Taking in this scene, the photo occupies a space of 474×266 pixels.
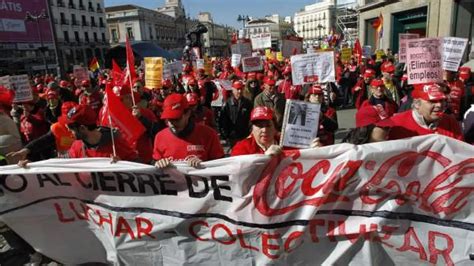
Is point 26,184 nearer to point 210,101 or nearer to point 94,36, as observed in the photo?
point 210,101

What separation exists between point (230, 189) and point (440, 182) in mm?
1533

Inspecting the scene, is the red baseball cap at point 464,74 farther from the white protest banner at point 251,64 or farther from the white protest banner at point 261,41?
the white protest banner at point 261,41

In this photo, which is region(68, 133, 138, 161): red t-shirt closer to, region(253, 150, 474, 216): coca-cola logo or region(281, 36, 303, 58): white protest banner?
region(253, 150, 474, 216): coca-cola logo

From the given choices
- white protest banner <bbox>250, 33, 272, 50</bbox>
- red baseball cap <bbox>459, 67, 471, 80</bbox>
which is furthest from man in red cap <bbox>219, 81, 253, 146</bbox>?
white protest banner <bbox>250, 33, 272, 50</bbox>

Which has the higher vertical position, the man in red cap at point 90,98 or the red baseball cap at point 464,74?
the red baseball cap at point 464,74

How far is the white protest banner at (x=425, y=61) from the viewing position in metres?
4.18

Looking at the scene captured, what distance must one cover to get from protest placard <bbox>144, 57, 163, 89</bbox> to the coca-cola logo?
5.05 meters

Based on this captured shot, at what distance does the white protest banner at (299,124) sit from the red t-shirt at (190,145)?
2.65 feet

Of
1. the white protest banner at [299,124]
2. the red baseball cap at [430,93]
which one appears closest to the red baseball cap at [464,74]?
the red baseball cap at [430,93]

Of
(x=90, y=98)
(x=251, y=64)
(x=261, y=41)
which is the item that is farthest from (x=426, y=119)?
(x=261, y=41)

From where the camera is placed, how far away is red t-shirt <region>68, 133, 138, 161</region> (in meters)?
3.63

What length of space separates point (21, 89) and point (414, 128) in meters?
6.62

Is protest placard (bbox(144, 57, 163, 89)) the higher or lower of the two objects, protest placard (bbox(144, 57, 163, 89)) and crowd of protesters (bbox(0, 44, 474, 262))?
the higher

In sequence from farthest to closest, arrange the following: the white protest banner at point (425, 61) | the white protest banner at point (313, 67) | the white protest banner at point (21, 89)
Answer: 1. the white protest banner at point (21, 89)
2. the white protest banner at point (313, 67)
3. the white protest banner at point (425, 61)
